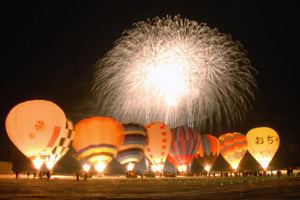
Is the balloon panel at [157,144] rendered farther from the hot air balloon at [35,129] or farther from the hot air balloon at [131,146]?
the hot air balloon at [35,129]

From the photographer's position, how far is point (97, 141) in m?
30.0

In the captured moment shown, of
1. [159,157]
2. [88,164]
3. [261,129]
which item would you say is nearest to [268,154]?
[261,129]

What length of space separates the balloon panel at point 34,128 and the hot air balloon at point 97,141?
2.53 m

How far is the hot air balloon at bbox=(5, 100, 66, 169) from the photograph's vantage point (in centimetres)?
2784

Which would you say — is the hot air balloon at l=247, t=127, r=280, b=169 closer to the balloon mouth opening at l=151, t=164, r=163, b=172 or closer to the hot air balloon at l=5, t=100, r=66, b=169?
the balloon mouth opening at l=151, t=164, r=163, b=172

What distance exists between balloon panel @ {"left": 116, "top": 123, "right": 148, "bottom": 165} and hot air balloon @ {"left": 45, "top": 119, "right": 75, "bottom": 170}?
5.98 metres

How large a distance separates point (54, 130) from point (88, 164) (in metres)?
5.11

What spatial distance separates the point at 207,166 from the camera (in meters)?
44.0

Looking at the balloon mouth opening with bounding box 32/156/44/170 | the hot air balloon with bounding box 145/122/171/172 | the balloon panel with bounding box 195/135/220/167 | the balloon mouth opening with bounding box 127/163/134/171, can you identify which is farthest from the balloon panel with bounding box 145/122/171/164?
the balloon mouth opening with bounding box 32/156/44/170

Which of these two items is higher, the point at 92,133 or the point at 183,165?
the point at 92,133

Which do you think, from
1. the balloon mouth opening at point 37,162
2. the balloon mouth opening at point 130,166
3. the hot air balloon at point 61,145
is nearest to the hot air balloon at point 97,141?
the hot air balloon at point 61,145

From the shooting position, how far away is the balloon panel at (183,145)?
1512 inches

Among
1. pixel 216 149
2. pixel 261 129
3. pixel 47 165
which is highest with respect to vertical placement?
pixel 261 129

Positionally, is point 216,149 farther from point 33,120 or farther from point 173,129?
point 33,120
